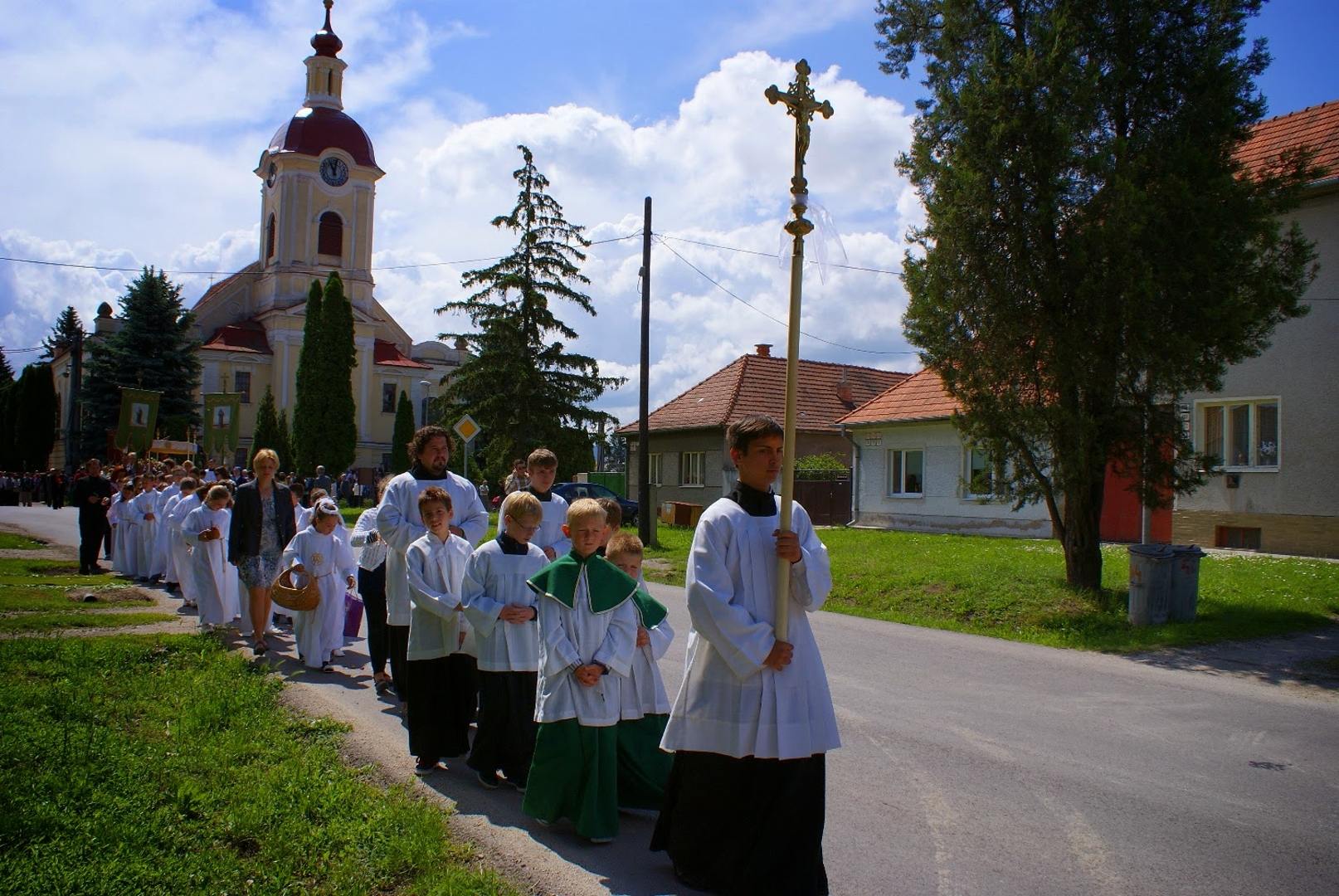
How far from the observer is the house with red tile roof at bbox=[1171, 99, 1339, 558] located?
61.0ft

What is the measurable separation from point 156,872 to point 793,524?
2.97 metres

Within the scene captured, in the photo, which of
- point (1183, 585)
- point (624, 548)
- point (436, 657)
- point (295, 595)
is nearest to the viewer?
point (624, 548)

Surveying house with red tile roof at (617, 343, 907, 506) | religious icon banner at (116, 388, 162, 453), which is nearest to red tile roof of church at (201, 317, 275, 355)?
religious icon banner at (116, 388, 162, 453)

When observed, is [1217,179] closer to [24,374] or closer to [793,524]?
[793,524]

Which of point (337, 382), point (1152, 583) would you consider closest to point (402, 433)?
point (337, 382)

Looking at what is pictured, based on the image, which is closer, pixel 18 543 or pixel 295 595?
pixel 295 595

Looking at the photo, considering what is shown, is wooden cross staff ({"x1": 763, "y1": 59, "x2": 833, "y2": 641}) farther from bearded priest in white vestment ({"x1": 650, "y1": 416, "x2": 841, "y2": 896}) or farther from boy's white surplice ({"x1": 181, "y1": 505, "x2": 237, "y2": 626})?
boy's white surplice ({"x1": 181, "y1": 505, "x2": 237, "y2": 626})

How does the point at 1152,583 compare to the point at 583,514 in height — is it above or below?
below

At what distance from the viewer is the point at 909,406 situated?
28906 mm

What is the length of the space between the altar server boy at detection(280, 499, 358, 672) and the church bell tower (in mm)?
56073

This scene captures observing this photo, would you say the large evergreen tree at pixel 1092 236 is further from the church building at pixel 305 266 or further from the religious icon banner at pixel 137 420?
the church building at pixel 305 266

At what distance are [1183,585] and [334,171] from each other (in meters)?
59.1

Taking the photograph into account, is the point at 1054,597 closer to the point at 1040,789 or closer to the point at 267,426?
the point at 1040,789

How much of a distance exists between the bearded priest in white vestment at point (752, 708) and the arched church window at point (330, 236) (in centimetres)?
6332
